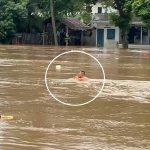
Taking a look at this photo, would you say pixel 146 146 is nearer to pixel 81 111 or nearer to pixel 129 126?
pixel 129 126

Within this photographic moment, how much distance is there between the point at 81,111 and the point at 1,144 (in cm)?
365

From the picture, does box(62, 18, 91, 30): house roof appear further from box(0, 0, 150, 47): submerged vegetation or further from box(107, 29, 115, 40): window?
box(107, 29, 115, 40): window

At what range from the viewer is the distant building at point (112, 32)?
60469 mm

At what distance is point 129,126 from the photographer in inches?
378

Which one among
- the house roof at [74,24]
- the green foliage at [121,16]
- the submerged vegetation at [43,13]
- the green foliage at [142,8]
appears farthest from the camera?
the house roof at [74,24]

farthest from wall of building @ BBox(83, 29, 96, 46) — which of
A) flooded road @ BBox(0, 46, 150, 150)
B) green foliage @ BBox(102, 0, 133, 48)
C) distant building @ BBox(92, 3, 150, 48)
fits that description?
flooded road @ BBox(0, 46, 150, 150)

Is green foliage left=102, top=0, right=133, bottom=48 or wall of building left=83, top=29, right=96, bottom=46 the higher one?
green foliage left=102, top=0, right=133, bottom=48

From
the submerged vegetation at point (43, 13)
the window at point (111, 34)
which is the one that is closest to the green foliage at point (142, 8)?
the submerged vegetation at point (43, 13)

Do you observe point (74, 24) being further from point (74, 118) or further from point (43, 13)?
point (74, 118)

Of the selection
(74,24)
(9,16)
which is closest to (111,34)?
(74,24)

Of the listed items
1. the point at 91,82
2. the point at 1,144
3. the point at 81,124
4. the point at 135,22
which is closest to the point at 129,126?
the point at 81,124

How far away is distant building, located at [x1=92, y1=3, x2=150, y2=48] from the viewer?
60.5 m

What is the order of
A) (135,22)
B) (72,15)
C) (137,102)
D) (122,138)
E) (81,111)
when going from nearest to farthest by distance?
(122,138) → (81,111) → (137,102) → (135,22) → (72,15)

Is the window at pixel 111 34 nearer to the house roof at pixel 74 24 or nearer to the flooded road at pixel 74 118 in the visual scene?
the house roof at pixel 74 24
